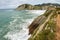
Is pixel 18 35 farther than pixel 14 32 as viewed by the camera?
No

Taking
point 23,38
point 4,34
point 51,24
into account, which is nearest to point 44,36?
point 51,24

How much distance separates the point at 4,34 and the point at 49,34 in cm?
1293

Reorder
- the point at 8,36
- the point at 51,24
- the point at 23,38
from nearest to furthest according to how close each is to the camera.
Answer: the point at 51,24
the point at 23,38
the point at 8,36

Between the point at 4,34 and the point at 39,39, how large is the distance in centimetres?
1246

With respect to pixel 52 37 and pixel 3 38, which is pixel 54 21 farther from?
pixel 3 38

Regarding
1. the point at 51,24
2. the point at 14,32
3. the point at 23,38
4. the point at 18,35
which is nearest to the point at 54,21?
the point at 51,24

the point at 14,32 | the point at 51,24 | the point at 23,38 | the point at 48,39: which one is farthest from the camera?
the point at 14,32

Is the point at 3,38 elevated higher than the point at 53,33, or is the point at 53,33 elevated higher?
the point at 53,33

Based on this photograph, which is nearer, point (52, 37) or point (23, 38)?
A: point (52, 37)

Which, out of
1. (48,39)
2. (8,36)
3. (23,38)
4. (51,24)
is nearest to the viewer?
(48,39)

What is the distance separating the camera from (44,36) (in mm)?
18281

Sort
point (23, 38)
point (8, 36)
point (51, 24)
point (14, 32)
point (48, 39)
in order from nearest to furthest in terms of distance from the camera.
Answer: point (48, 39) < point (51, 24) < point (23, 38) < point (8, 36) < point (14, 32)

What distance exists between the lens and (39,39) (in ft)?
60.2

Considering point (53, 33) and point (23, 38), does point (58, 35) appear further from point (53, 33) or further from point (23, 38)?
point (23, 38)
